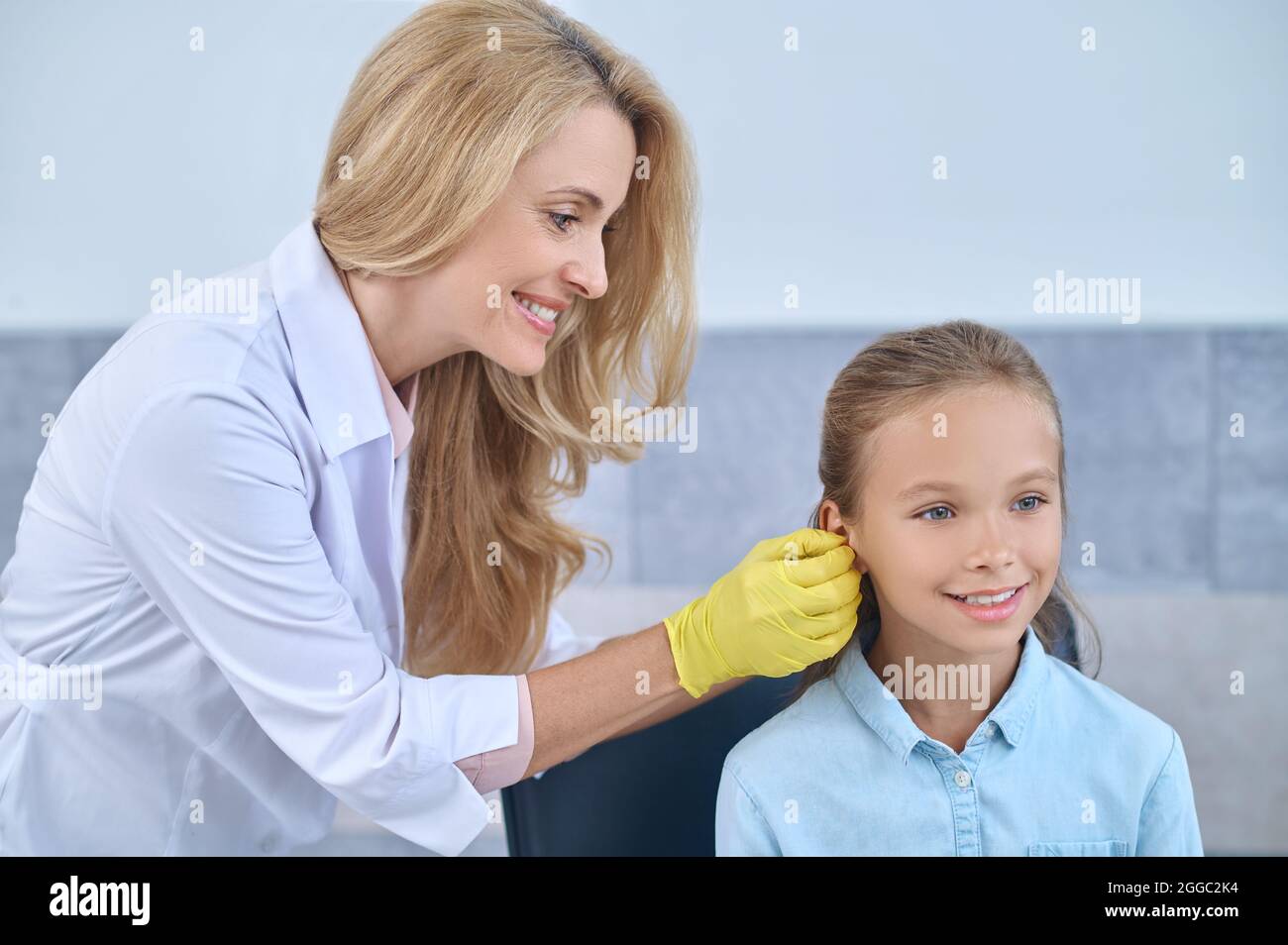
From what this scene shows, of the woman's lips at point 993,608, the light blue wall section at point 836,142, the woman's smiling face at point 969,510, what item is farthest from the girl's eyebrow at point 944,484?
the light blue wall section at point 836,142

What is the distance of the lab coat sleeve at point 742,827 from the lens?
1.04m

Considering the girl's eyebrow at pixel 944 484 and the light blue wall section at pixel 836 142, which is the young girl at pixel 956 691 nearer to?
the girl's eyebrow at pixel 944 484

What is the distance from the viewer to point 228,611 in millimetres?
988

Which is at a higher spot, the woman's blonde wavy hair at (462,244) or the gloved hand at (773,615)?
the woman's blonde wavy hair at (462,244)

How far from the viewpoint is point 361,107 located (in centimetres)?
111

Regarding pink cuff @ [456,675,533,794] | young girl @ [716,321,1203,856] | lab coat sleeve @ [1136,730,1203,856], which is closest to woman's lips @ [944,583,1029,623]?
young girl @ [716,321,1203,856]

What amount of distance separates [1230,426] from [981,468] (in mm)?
1073

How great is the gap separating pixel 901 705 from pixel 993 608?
0.50 feet

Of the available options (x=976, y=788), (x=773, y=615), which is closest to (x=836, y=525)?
(x=773, y=615)

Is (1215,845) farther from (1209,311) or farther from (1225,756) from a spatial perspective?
(1209,311)

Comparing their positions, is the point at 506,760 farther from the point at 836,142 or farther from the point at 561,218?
the point at 836,142

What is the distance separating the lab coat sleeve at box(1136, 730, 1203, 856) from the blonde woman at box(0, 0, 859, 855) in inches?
13.8

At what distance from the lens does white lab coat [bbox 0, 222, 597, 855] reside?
98cm
